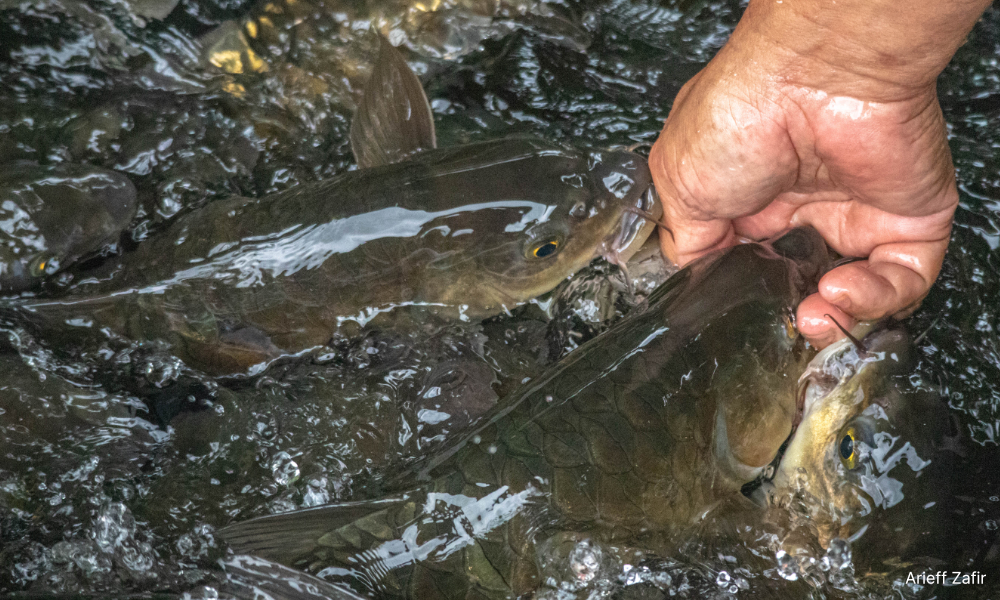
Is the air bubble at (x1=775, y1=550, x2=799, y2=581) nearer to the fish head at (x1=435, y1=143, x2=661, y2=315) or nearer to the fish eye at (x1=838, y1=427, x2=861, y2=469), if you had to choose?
the fish eye at (x1=838, y1=427, x2=861, y2=469)

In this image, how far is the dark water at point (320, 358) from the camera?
6.87 feet

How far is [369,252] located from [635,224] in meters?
0.82

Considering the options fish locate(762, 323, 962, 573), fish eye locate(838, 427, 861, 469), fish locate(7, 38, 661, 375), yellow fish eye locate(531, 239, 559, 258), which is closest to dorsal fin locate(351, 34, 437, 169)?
fish locate(7, 38, 661, 375)

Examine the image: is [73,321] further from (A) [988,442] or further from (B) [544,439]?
(A) [988,442]

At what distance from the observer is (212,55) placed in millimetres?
3189

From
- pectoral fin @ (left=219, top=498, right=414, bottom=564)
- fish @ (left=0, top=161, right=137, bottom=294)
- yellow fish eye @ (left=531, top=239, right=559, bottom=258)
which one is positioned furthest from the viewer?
fish @ (left=0, top=161, right=137, bottom=294)

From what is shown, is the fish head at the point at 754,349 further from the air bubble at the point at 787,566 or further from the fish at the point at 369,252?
the fish at the point at 369,252

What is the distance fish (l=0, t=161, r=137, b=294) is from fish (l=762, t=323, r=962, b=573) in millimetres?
2243

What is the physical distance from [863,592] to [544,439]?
3.26 feet

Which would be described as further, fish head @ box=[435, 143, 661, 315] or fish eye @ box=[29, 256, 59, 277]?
fish eye @ box=[29, 256, 59, 277]

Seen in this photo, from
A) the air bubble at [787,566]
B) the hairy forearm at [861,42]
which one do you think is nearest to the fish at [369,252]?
the hairy forearm at [861,42]

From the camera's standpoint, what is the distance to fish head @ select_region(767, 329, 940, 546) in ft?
6.64

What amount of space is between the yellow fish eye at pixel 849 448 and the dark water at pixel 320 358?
0.20 meters

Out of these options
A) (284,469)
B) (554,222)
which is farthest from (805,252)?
(284,469)
